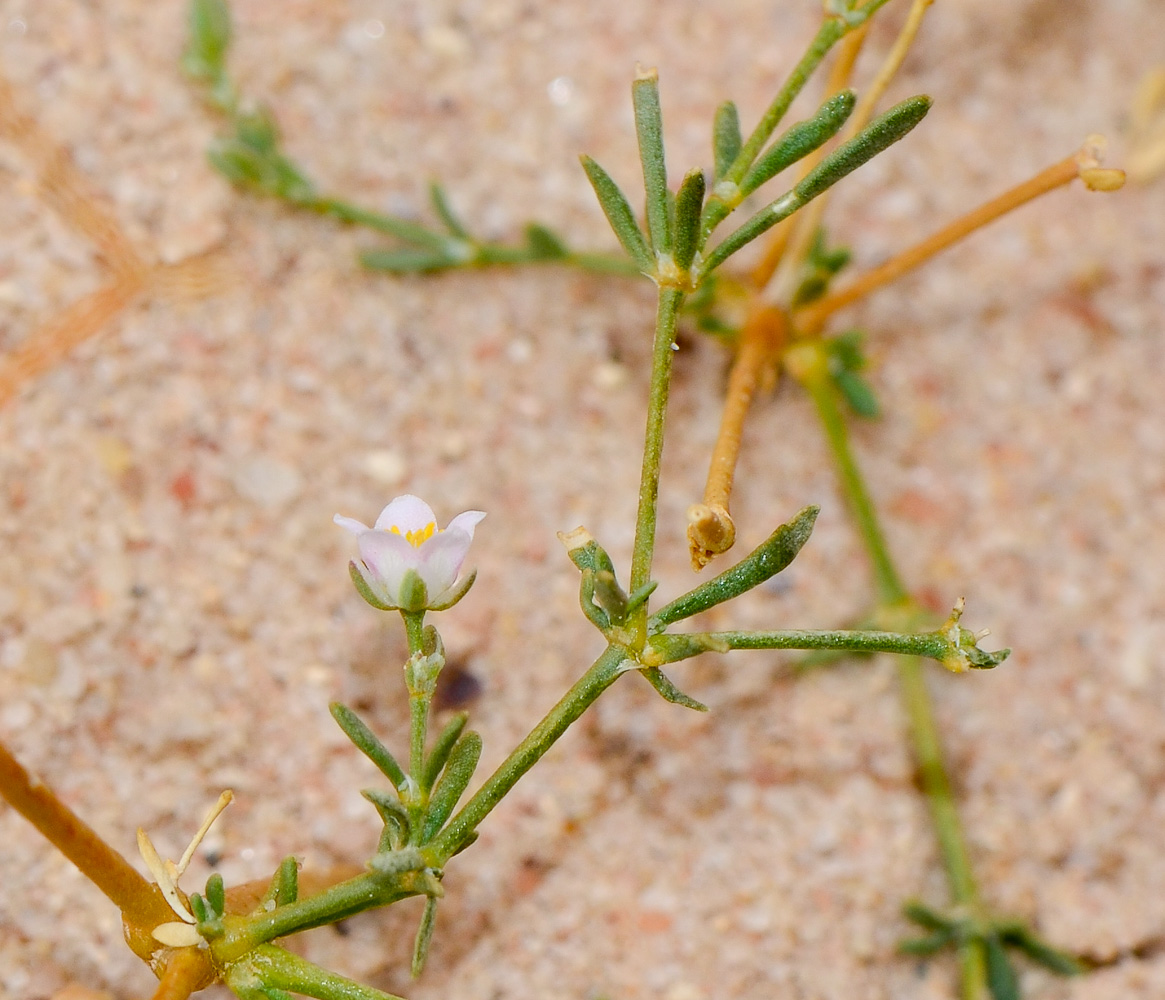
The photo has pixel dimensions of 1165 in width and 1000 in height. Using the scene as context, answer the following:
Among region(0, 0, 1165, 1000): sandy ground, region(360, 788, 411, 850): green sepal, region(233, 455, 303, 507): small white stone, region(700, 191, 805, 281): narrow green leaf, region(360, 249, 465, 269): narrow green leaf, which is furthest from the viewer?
region(360, 249, 465, 269): narrow green leaf

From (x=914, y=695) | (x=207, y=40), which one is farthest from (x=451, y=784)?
(x=207, y=40)

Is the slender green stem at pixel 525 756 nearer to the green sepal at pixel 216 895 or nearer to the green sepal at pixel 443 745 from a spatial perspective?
the green sepal at pixel 443 745

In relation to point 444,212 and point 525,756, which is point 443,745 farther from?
point 444,212

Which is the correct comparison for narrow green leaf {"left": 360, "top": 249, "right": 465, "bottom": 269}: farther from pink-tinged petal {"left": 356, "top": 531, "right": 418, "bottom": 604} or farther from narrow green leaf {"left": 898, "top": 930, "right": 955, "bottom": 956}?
narrow green leaf {"left": 898, "top": 930, "right": 955, "bottom": 956}

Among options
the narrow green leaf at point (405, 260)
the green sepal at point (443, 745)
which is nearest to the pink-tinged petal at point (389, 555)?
the green sepal at point (443, 745)

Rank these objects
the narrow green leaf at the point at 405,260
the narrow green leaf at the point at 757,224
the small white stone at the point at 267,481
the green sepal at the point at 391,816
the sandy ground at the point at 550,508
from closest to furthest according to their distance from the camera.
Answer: the green sepal at the point at 391,816 < the narrow green leaf at the point at 757,224 < the sandy ground at the point at 550,508 < the small white stone at the point at 267,481 < the narrow green leaf at the point at 405,260

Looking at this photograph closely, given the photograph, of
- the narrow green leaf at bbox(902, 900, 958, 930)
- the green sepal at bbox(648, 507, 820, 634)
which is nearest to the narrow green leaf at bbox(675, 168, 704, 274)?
the green sepal at bbox(648, 507, 820, 634)
